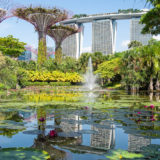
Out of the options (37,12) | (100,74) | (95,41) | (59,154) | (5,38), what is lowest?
(59,154)

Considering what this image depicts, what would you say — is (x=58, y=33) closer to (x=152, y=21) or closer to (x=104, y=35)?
(x=152, y=21)

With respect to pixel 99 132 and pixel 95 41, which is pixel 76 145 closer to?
pixel 99 132

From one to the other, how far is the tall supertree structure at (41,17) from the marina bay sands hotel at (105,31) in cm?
5795

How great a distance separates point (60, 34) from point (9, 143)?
40.5 metres

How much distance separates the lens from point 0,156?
2943mm

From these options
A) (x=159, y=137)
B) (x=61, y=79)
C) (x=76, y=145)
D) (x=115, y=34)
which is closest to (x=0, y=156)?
(x=76, y=145)

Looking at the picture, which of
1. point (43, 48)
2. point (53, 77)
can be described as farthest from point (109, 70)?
point (43, 48)

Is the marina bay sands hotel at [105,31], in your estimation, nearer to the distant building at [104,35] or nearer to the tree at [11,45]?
the distant building at [104,35]

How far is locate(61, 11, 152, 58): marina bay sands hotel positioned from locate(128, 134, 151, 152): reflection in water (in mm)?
90849

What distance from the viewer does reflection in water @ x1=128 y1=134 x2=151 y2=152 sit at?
3.57m

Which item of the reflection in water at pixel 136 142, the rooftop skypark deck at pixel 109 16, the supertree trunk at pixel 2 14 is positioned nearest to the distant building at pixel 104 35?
the rooftop skypark deck at pixel 109 16

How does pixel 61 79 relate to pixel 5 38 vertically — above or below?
below

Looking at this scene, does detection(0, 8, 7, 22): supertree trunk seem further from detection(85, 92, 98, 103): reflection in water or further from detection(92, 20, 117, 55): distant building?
detection(92, 20, 117, 55): distant building

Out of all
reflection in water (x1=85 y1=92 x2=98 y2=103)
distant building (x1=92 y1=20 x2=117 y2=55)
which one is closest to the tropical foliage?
reflection in water (x1=85 y1=92 x2=98 y2=103)
